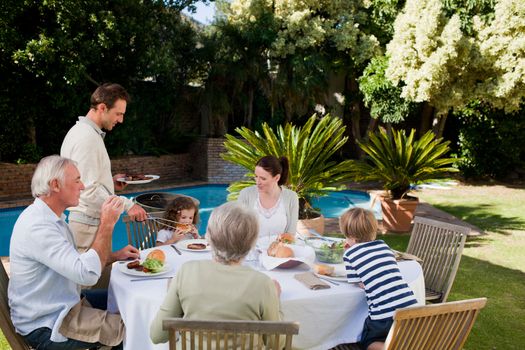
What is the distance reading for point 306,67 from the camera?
41.9ft

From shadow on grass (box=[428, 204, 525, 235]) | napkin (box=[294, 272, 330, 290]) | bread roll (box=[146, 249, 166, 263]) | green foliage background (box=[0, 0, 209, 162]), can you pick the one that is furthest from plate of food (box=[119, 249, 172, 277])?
green foliage background (box=[0, 0, 209, 162])

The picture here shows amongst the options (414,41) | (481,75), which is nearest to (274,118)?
(414,41)

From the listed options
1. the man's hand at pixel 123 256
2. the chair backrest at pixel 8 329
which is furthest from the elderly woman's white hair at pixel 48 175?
the man's hand at pixel 123 256

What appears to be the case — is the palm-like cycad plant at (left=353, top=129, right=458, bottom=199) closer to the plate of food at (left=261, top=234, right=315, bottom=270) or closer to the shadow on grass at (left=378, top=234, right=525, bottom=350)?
the shadow on grass at (left=378, top=234, right=525, bottom=350)

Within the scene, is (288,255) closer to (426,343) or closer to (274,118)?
(426,343)

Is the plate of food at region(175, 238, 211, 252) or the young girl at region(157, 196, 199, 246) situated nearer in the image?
the plate of food at region(175, 238, 211, 252)

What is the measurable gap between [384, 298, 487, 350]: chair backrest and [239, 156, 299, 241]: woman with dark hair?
174cm

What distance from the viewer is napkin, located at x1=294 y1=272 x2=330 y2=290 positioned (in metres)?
2.50

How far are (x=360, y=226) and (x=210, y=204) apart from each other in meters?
8.89

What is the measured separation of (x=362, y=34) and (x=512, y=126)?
471 centimetres

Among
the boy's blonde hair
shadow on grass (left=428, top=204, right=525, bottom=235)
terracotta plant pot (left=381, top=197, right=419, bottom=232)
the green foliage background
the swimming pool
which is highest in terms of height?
the green foliage background

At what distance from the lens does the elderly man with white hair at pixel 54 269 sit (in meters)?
2.24

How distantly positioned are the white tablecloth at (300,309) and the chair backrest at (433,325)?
0.38m

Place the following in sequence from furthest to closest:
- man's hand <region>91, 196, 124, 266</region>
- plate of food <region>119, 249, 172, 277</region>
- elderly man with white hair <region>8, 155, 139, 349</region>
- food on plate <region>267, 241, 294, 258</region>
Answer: food on plate <region>267, 241, 294, 258</region> → plate of food <region>119, 249, 172, 277</region> → man's hand <region>91, 196, 124, 266</region> → elderly man with white hair <region>8, 155, 139, 349</region>
